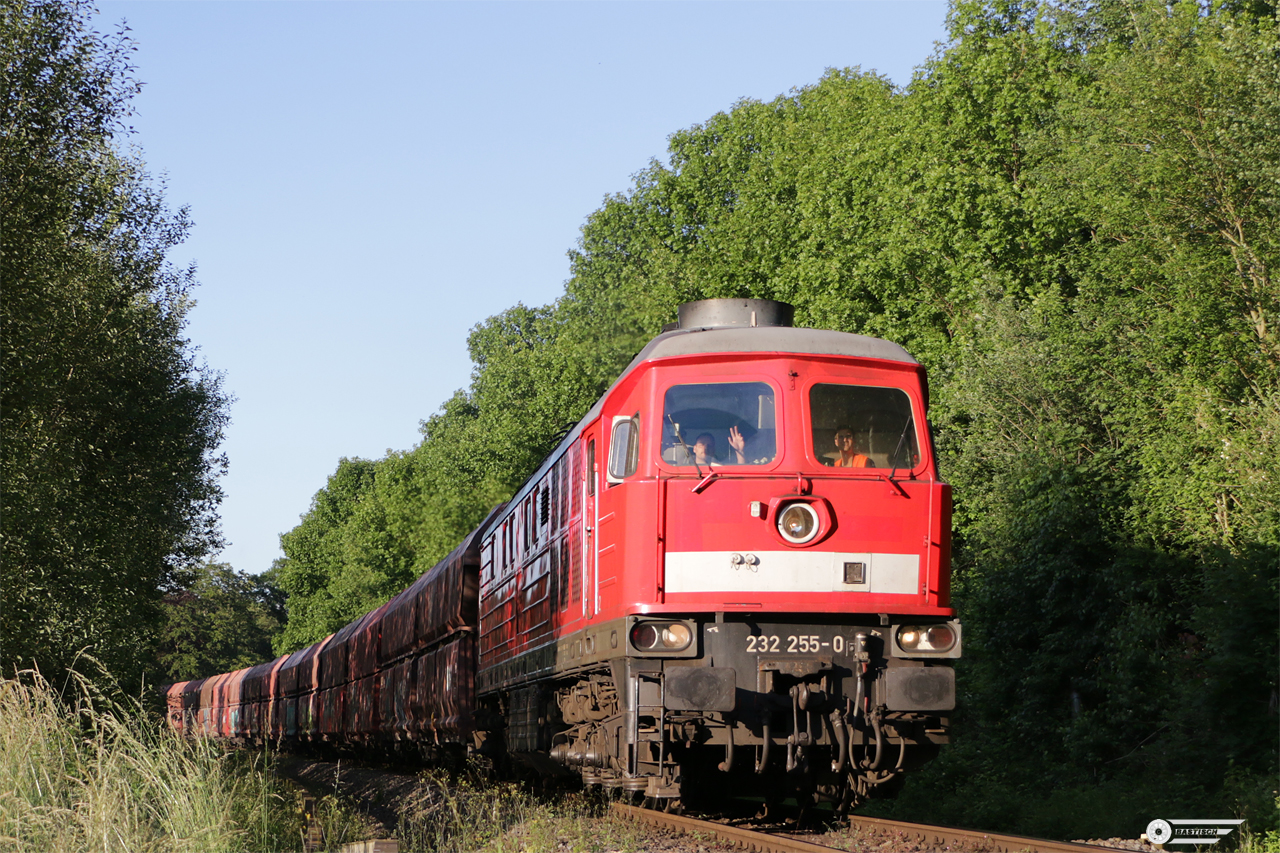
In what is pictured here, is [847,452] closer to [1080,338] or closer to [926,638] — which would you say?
[926,638]

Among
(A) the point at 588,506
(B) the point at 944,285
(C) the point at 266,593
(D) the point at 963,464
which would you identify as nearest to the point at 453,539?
(B) the point at 944,285

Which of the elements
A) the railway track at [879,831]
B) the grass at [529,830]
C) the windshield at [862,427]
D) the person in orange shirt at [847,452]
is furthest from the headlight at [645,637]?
the person in orange shirt at [847,452]

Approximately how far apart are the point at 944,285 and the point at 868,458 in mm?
17834

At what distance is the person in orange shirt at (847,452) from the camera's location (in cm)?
1036

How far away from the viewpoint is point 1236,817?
39.1ft

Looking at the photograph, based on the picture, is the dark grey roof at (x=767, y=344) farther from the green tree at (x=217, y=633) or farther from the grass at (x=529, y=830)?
the green tree at (x=217, y=633)

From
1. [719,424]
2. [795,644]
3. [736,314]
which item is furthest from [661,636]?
[736,314]

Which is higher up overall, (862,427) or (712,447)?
(862,427)

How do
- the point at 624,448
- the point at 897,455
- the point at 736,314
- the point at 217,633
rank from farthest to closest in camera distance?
the point at 217,633 < the point at 736,314 < the point at 624,448 < the point at 897,455

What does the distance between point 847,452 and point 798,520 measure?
0.76 metres

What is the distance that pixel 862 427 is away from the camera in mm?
10523

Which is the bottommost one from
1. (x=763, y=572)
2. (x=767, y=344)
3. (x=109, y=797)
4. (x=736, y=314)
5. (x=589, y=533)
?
(x=109, y=797)

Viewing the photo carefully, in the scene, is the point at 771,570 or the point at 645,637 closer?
the point at 645,637

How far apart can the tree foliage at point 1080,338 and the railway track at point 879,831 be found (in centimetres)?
296
